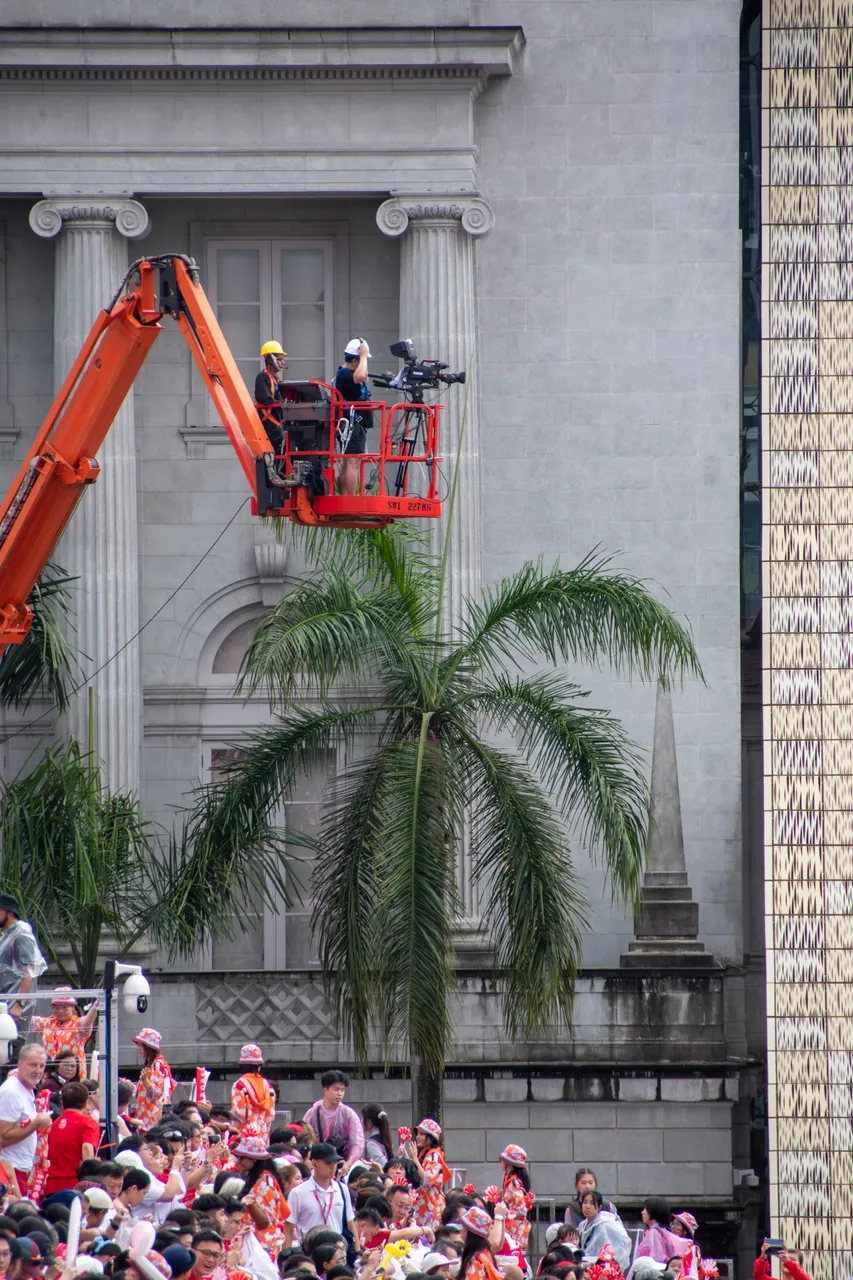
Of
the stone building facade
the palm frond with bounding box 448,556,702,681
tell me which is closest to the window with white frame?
the stone building facade

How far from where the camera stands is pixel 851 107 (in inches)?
1107

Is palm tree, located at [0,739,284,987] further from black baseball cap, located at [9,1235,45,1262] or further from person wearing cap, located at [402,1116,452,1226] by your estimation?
black baseball cap, located at [9,1235,45,1262]

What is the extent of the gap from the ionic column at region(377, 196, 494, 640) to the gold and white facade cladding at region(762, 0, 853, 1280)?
4.44 meters

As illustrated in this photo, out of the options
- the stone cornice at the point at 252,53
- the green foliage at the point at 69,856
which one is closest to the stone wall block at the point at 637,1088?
the green foliage at the point at 69,856

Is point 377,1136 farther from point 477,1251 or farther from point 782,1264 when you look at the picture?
point 477,1251

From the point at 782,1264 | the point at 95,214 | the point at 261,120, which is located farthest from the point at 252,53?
the point at 782,1264

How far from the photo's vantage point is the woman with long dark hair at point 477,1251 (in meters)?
14.7

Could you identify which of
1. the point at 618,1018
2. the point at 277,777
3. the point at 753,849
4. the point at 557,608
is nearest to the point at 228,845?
the point at 277,777

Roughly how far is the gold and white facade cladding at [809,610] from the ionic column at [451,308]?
4.43 meters

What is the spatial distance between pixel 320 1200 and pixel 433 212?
679 inches

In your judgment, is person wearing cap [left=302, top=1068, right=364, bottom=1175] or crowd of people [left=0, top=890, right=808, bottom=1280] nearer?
crowd of people [left=0, top=890, right=808, bottom=1280]

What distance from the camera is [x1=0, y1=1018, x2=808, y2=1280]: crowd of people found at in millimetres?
13703

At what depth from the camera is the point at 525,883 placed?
23.1 meters

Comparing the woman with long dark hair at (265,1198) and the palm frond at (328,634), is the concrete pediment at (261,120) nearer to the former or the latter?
the palm frond at (328,634)
